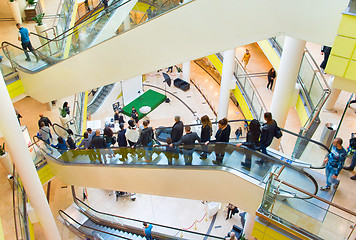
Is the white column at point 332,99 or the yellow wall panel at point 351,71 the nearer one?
the yellow wall panel at point 351,71

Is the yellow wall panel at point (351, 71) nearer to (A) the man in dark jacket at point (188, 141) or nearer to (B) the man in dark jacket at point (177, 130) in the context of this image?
(A) the man in dark jacket at point (188, 141)

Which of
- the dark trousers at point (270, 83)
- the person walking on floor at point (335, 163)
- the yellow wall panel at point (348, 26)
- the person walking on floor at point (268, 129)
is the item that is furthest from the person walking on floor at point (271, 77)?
the yellow wall panel at point (348, 26)

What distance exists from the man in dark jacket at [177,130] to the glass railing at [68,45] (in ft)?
11.1

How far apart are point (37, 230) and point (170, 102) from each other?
34.7 feet

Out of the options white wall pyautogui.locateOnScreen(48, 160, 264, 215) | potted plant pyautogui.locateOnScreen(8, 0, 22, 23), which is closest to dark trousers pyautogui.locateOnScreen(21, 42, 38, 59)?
white wall pyautogui.locateOnScreen(48, 160, 264, 215)

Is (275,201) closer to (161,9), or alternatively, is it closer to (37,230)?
(161,9)

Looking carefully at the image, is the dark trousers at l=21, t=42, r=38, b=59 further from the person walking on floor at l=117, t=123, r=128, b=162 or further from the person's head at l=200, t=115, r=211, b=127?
the person's head at l=200, t=115, r=211, b=127

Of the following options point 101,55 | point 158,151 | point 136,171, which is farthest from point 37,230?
point 101,55

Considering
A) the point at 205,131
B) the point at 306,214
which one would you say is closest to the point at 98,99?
the point at 205,131

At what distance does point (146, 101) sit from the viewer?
62.5 feet

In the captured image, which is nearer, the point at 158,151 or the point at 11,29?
the point at 158,151

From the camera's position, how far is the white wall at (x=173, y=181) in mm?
7102

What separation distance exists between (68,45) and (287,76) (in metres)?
6.19

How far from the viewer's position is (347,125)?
8383mm
